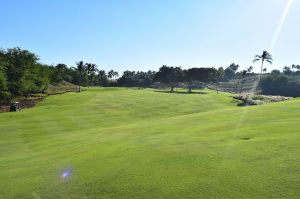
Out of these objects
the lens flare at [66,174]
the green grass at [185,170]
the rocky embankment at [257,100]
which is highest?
the green grass at [185,170]

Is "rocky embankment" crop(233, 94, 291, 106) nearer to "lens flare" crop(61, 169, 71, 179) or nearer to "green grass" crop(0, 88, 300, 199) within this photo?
"green grass" crop(0, 88, 300, 199)

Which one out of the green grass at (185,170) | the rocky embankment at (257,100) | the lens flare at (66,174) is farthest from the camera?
the rocky embankment at (257,100)

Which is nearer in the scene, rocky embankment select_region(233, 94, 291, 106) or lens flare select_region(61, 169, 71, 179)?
lens flare select_region(61, 169, 71, 179)

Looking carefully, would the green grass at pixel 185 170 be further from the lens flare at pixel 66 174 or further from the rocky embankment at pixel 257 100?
the rocky embankment at pixel 257 100

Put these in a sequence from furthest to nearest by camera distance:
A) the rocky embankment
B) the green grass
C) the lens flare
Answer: the rocky embankment, the lens flare, the green grass

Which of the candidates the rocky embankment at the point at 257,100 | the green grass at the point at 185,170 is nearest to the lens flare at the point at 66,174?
the green grass at the point at 185,170

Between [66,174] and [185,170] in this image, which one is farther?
[66,174]

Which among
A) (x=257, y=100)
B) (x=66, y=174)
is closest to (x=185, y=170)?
(x=66, y=174)

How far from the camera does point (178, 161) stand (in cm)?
1511

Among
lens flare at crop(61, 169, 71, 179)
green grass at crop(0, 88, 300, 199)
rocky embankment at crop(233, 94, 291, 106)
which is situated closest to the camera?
green grass at crop(0, 88, 300, 199)

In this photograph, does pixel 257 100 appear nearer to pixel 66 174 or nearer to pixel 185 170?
pixel 185 170

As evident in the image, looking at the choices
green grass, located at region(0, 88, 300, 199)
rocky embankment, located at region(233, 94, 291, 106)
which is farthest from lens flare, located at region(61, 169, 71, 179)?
rocky embankment, located at region(233, 94, 291, 106)

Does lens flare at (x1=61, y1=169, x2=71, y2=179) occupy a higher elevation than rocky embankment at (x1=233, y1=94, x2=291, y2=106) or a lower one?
higher

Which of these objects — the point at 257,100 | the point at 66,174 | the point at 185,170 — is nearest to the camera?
the point at 185,170
